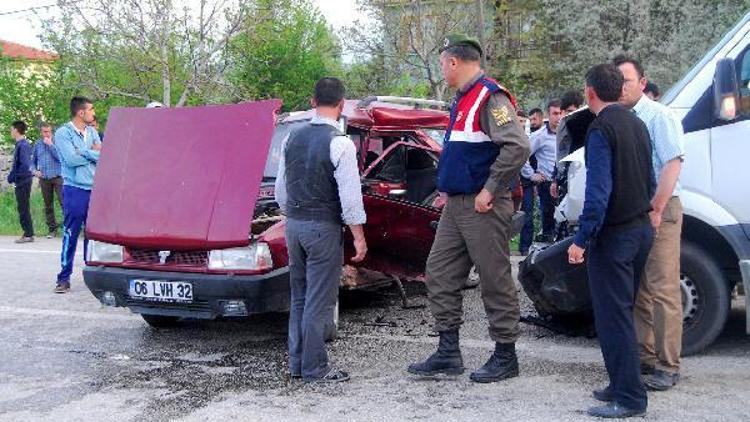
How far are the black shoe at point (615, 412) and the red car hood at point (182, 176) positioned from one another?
8.20ft

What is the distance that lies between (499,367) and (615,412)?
0.90 meters

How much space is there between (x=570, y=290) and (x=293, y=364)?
74.5 inches

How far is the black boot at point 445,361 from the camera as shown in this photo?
16.2ft

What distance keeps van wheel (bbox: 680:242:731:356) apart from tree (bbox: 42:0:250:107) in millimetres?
15230

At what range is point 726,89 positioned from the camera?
4.90 m

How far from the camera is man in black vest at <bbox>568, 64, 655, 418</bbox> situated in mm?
3982

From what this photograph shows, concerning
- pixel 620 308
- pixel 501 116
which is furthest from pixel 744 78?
pixel 620 308

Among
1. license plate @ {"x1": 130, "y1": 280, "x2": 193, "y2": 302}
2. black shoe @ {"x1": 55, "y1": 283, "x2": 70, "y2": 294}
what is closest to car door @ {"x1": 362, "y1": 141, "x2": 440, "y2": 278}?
license plate @ {"x1": 130, "y1": 280, "x2": 193, "y2": 302}

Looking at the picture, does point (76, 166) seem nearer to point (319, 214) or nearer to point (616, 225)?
point (319, 214)

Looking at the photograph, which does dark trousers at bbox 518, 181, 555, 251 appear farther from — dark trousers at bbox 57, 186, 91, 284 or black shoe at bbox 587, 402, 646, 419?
black shoe at bbox 587, 402, 646, 419

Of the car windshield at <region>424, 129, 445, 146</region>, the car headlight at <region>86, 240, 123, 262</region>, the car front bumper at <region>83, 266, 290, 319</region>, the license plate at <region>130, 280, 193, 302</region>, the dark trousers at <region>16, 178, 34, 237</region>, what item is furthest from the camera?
the dark trousers at <region>16, 178, 34, 237</region>

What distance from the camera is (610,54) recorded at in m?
22.9

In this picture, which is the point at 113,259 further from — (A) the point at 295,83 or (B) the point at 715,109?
(A) the point at 295,83

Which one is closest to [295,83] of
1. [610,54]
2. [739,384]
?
[610,54]
